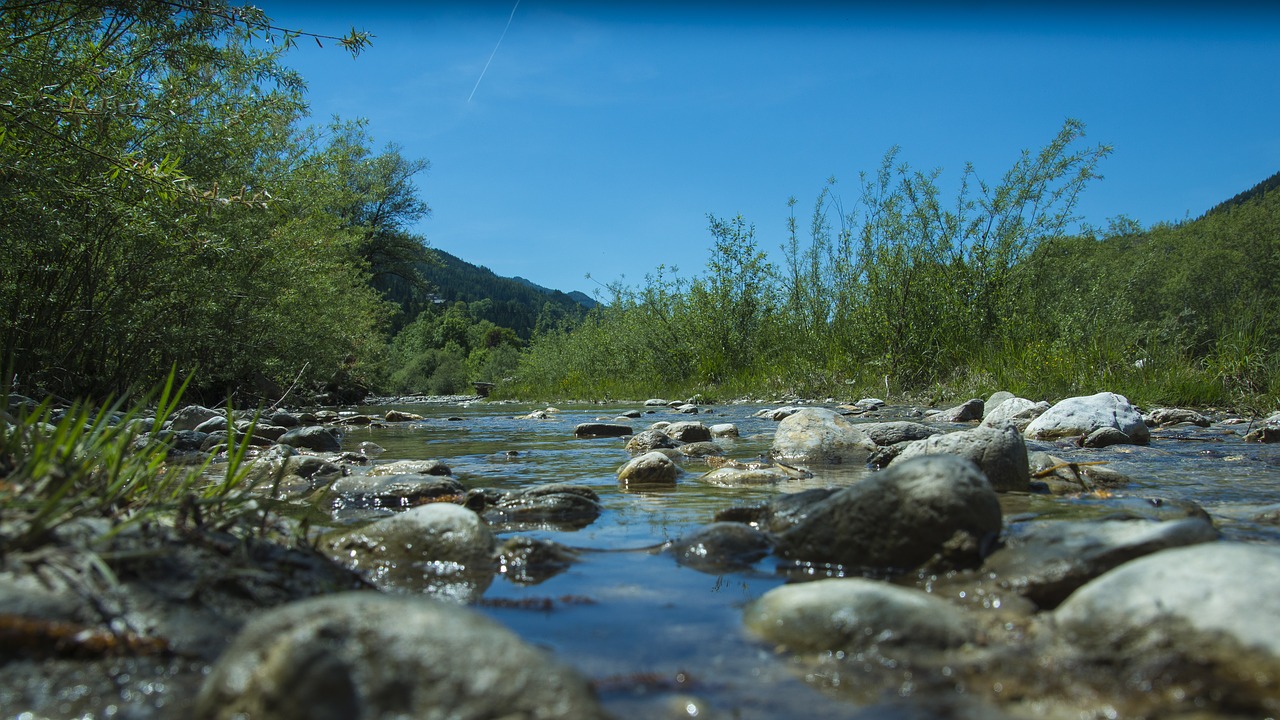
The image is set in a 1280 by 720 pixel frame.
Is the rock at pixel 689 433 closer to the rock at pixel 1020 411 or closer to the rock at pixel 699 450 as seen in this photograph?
the rock at pixel 699 450

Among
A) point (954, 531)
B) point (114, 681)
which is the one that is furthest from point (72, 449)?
point (954, 531)

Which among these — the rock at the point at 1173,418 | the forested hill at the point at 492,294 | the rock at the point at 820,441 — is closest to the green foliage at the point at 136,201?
the rock at the point at 820,441

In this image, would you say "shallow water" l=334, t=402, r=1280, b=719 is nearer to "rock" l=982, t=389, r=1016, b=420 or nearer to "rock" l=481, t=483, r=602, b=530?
"rock" l=481, t=483, r=602, b=530

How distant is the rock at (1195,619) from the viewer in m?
1.37

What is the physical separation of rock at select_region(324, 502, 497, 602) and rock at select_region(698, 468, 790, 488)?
201cm

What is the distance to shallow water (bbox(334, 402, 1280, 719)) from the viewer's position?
1490 mm

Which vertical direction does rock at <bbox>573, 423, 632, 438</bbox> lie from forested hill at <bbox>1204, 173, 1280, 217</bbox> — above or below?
below

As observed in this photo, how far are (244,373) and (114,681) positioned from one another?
1455 centimetres

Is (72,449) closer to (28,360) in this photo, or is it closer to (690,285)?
(28,360)

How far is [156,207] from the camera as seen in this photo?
748cm

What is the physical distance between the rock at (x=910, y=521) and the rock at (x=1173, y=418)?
624 centimetres

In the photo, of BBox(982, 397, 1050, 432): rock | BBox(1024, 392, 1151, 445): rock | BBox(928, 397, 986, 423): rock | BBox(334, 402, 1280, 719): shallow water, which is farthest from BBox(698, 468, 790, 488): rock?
BBox(928, 397, 986, 423): rock

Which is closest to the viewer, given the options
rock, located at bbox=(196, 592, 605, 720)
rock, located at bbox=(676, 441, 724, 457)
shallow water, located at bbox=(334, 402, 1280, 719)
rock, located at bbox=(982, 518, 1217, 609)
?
rock, located at bbox=(196, 592, 605, 720)

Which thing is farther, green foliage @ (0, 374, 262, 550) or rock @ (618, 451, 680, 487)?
rock @ (618, 451, 680, 487)
